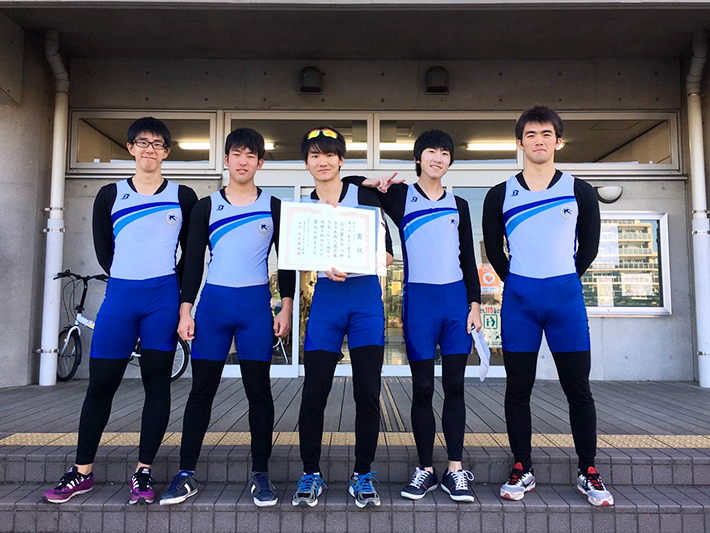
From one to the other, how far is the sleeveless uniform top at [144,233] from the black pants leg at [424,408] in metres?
1.40

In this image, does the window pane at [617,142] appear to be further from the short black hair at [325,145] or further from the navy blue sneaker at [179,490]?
the navy blue sneaker at [179,490]

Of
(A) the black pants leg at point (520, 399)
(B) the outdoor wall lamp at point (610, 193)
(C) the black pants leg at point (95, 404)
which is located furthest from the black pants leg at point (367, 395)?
(B) the outdoor wall lamp at point (610, 193)

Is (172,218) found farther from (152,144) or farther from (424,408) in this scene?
(424,408)

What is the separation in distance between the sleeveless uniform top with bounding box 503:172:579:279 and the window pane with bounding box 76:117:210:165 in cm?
409

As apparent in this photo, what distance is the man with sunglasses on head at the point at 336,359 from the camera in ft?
7.45

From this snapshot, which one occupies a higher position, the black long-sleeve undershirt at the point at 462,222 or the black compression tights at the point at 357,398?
the black long-sleeve undershirt at the point at 462,222

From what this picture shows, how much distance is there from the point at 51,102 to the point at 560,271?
18.3 feet

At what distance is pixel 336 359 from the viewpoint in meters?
2.34

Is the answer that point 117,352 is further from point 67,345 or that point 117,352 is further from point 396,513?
point 67,345

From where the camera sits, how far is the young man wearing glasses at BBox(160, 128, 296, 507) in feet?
7.64

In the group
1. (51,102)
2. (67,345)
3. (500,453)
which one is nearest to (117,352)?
(500,453)

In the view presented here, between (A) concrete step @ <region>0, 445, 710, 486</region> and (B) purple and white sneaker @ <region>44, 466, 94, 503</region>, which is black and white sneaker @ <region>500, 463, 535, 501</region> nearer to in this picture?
(A) concrete step @ <region>0, 445, 710, 486</region>

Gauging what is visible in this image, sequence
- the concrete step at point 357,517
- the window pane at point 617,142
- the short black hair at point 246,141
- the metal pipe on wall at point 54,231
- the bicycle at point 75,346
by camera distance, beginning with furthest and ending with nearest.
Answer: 1. the window pane at point 617,142
2. the bicycle at point 75,346
3. the metal pipe on wall at point 54,231
4. the short black hair at point 246,141
5. the concrete step at point 357,517

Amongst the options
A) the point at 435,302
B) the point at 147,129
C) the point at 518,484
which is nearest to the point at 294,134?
the point at 147,129
